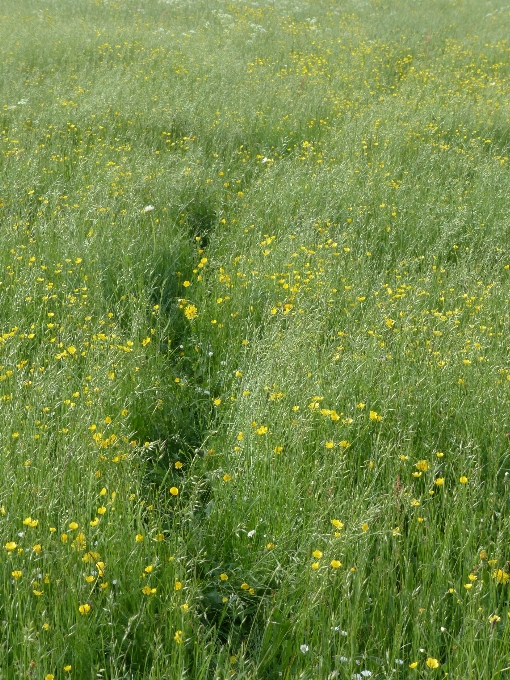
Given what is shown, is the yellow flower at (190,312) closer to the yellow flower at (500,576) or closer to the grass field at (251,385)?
the grass field at (251,385)

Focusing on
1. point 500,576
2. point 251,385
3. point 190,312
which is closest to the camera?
point 500,576

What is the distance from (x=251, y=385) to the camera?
301 centimetres

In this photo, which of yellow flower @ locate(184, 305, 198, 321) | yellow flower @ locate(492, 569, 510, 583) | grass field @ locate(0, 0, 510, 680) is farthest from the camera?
yellow flower @ locate(184, 305, 198, 321)

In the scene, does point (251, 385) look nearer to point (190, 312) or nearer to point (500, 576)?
point (190, 312)

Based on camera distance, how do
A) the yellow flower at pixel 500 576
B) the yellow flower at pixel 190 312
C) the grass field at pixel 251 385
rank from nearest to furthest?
the grass field at pixel 251 385, the yellow flower at pixel 500 576, the yellow flower at pixel 190 312

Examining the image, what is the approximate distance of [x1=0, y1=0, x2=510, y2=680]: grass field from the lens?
77.3 inches

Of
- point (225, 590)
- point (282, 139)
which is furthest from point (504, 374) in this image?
point (282, 139)

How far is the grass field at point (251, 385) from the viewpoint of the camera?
6.44ft

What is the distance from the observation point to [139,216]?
4555mm

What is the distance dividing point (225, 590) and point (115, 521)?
1.35 feet

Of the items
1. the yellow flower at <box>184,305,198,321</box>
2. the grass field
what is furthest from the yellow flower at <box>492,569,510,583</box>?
the yellow flower at <box>184,305,198,321</box>

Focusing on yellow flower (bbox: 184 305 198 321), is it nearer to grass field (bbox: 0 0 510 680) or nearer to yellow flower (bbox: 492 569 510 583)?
grass field (bbox: 0 0 510 680)

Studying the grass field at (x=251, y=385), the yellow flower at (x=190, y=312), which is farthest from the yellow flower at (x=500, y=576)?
the yellow flower at (x=190, y=312)

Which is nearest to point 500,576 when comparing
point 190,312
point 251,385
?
point 251,385
